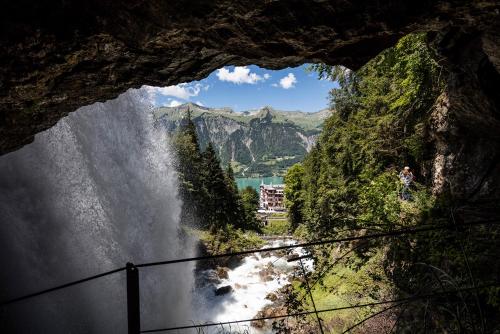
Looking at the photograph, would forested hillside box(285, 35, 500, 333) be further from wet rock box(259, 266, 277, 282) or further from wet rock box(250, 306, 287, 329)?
wet rock box(259, 266, 277, 282)

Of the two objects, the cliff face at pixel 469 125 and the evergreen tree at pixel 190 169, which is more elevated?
the cliff face at pixel 469 125

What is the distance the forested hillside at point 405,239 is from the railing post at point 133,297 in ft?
6.70

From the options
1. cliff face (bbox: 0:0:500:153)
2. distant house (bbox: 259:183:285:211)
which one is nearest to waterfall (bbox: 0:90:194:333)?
cliff face (bbox: 0:0:500:153)

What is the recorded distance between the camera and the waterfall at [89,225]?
9.43 metres

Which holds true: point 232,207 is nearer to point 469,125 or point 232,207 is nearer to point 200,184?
point 200,184

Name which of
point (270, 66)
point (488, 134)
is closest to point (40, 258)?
point (270, 66)

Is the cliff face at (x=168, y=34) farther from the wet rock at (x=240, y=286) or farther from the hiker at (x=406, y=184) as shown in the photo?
the wet rock at (x=240, y=286)

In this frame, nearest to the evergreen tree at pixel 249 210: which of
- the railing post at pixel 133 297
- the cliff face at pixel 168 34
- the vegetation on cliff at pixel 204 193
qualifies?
the vegetation on cliff at pixel 204 193

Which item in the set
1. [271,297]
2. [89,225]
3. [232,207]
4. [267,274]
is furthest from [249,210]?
[89,225]

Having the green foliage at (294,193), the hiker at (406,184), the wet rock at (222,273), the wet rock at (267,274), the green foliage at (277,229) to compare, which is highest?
the hiker at (406,184)

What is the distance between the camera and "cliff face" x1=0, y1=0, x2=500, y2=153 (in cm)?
378

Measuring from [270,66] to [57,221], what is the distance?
29.7 feet

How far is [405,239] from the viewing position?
298 inches

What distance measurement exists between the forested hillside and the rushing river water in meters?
5.10
